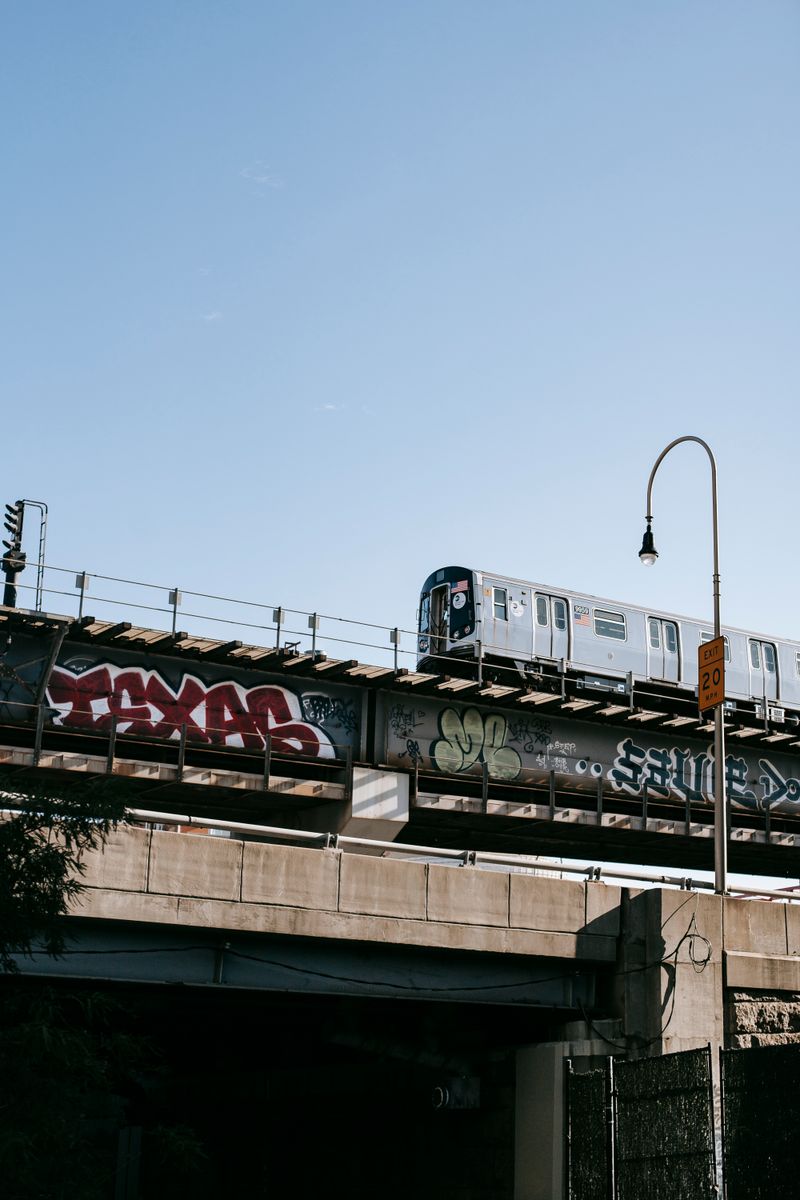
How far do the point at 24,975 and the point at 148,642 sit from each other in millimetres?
19362

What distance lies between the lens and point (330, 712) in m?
39.6

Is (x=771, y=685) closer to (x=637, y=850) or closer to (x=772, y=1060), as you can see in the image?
(x=637, y=850)

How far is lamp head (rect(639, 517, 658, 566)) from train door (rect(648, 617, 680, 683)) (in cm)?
2230

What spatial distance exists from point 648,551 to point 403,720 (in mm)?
15529

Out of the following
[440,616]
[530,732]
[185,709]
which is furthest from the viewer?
[440,616]

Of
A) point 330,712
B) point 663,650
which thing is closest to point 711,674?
point 330,712

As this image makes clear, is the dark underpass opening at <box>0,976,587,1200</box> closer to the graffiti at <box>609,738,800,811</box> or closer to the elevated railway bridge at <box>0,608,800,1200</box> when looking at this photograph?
the elevated railway bridge at <box>0,608,800,1200</box>

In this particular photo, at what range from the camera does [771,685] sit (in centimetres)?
5200

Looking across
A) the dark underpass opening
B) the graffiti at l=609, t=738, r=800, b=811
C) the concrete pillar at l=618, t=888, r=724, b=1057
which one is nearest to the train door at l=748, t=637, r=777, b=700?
the graffiti at l=609, t=738, r=800, b=811

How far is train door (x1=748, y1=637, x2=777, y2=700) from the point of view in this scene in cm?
5141

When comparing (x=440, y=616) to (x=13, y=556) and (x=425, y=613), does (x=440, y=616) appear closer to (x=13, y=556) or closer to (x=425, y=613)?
(x=425, y=613)

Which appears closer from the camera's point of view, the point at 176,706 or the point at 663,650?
the point at 176,706

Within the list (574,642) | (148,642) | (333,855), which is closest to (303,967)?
(333,855)

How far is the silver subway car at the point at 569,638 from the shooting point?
4491 centimetres
